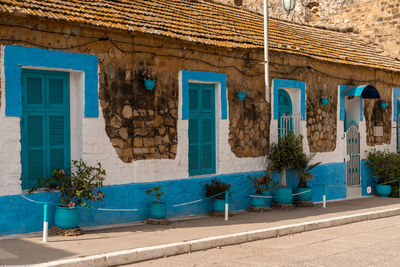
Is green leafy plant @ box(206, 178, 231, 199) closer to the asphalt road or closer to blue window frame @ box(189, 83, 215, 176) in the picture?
blue window frame @ box(189, 83, 215, 176)

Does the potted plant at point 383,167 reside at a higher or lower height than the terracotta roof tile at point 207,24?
lower

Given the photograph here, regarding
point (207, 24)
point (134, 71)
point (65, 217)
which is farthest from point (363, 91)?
point (65, 217)

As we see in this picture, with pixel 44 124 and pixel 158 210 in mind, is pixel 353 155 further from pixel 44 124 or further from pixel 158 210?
pixel 44 124

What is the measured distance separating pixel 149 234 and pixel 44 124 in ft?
8.30

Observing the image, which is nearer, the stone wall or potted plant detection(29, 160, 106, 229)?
potted plant detection(29, 160, 106, 229)

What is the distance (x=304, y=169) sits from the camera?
44.2 feet

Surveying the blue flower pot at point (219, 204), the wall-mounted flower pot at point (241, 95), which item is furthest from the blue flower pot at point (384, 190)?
the blue flower pot at point (219, 204)

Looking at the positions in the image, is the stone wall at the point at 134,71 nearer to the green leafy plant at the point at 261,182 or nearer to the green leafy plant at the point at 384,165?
the green leafy plant at the point at 261,182

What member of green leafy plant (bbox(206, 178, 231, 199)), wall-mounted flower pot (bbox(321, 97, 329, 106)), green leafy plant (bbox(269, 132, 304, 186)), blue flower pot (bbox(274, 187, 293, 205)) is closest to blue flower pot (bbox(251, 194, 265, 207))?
blue flower pot (bbox(274, 187, 293, 205))

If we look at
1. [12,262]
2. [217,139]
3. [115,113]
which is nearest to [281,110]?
[217,139]

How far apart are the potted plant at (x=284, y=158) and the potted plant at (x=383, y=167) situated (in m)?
3.96

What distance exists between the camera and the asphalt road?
7297 millimetres

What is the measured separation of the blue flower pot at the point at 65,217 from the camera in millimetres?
8602

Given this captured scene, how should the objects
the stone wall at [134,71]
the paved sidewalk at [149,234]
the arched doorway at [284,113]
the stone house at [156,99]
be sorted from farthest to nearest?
the arched doorway at [284,113] → the stone wall at [134,71] → the stone house at [156,99] → the paved sidewalk at [149,234]
